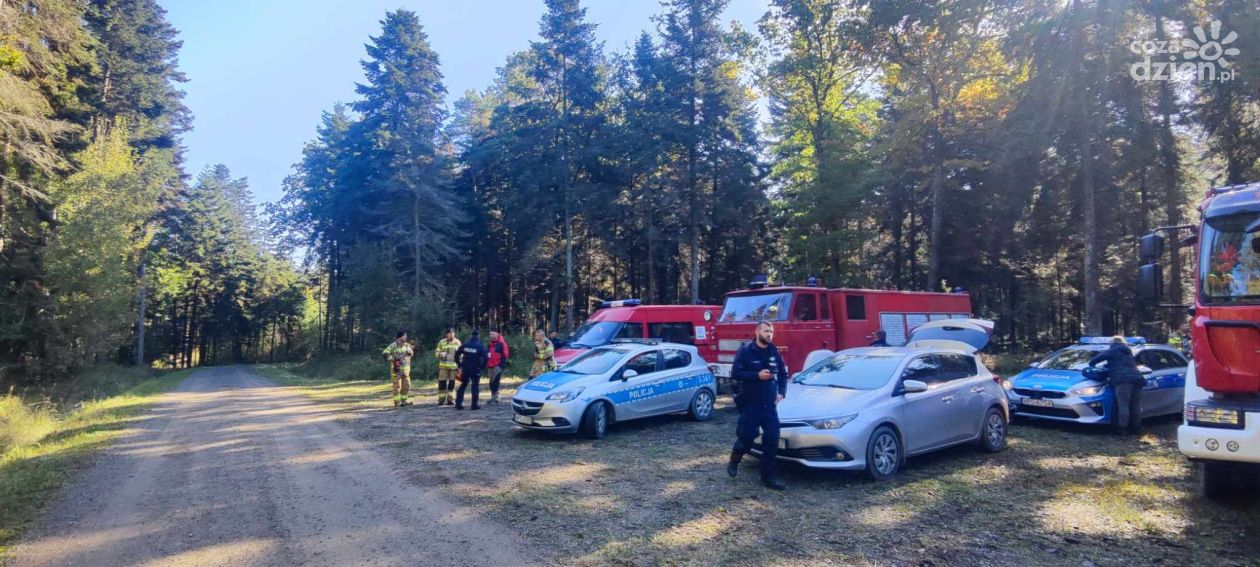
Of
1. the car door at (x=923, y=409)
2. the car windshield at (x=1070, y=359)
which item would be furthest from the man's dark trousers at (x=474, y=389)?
the car windshield at (x=1070, y=359)

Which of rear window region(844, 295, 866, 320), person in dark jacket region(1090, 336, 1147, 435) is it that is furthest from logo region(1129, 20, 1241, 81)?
person in dark jacket region(1090, 336, 1147, 435)

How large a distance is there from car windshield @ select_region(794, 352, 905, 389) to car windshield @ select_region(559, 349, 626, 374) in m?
3.57

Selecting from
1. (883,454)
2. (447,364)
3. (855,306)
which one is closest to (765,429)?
(883,454)

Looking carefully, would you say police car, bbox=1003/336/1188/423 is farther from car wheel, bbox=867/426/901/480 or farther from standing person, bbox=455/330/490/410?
standing person, bbox=455/330/490/410

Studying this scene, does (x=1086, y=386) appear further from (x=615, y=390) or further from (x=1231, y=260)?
(x=615, y=390)

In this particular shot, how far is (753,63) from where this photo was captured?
31.9 m

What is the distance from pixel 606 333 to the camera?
16.5 metres

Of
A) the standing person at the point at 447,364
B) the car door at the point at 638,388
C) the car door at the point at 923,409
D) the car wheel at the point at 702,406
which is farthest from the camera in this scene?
the standing person at the point at 447,364

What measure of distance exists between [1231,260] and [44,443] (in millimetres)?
17180

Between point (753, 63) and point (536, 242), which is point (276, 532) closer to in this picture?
point (536, 242)

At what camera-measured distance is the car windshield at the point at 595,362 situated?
11.1 meters

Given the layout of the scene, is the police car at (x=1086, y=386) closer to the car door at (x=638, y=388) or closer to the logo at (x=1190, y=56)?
the car door at (x=638, y=388)

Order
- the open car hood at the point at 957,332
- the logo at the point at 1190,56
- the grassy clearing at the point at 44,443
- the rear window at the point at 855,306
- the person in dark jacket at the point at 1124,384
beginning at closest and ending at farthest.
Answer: the grassy clearing at the point at 44,443 → the person in dark jacket at the point at 1124,384 → the open car hood at the point at 957,332 → the rear window at the point at 855,306 → the logo at the point at 1190,56

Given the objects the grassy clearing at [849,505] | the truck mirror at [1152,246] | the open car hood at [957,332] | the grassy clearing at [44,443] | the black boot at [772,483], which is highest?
the truck mirror at [1152,246]
